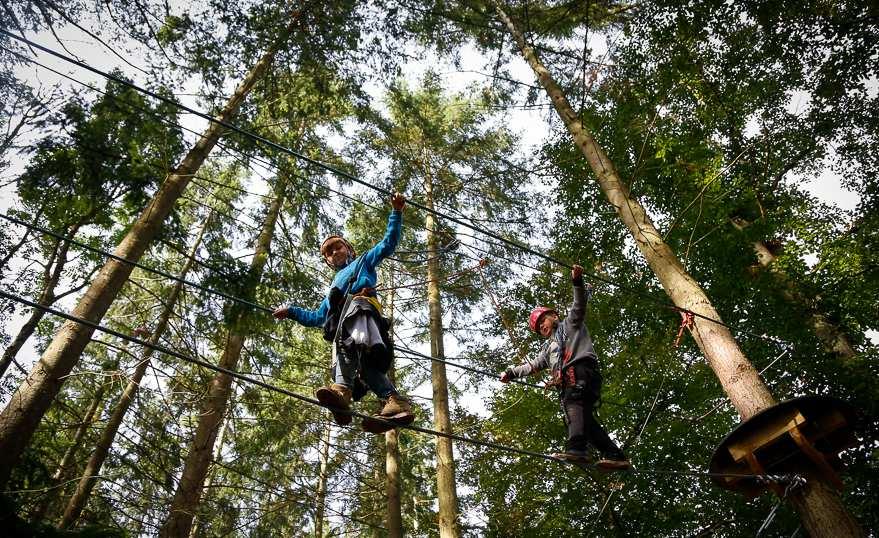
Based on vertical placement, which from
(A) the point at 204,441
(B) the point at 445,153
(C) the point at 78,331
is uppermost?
(B) the point at 445,153

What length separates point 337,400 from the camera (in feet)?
10.1

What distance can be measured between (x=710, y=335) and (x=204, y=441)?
Result: 5.90 meters

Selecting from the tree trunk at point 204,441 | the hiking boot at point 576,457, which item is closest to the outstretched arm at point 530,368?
the hiking boot at point 576,457

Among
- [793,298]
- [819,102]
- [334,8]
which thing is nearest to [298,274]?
[334,8]

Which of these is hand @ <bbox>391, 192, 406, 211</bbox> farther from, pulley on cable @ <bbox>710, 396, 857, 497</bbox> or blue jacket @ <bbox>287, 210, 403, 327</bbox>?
pulley on cable @ <bbox>710, 396, 857, 497</bbox>

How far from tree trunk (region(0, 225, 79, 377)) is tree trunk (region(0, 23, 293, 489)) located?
1.94 m

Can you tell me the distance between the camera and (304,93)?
26.1 ft

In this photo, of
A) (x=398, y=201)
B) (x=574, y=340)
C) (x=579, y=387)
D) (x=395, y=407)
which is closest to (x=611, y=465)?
(x=579, y=387)

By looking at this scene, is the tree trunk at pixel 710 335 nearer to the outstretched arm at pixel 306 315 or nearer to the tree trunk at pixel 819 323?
the outstretched arm at pixel 306 315

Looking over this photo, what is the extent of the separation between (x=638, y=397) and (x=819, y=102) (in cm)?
495

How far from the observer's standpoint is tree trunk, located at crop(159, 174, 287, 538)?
5953 mm

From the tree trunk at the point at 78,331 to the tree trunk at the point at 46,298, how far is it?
1.94 meters

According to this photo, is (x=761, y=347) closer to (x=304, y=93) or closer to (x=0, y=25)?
(x=304, y=93)

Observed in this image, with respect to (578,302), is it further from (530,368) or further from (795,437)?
(795,437)
